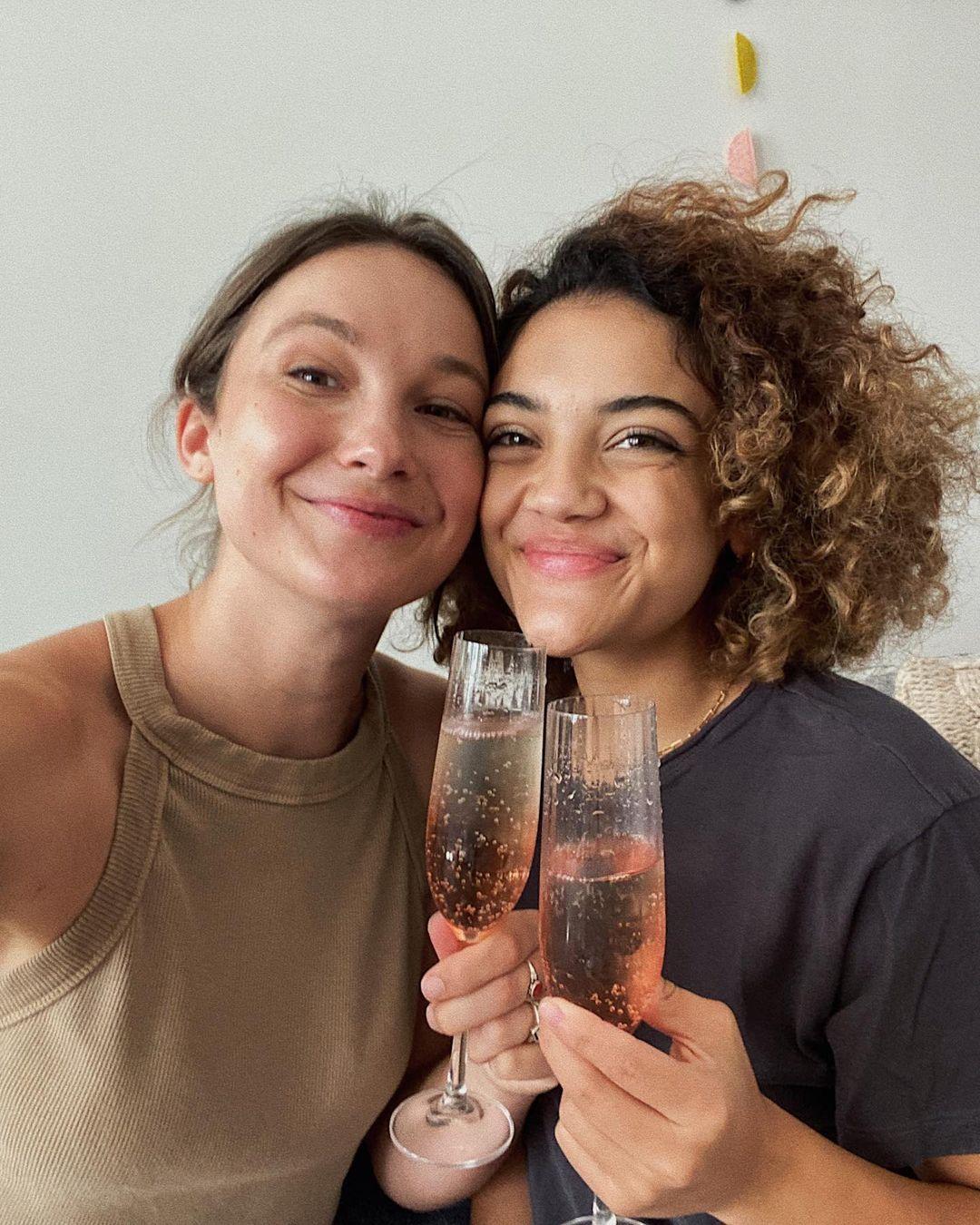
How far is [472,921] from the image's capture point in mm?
1086

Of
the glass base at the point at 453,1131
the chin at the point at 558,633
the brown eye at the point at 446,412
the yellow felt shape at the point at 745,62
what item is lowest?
the glass base at the point at 453,1131

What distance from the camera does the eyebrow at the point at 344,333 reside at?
1284mm

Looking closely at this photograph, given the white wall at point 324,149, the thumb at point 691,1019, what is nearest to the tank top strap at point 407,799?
the thumb at point 691,1019

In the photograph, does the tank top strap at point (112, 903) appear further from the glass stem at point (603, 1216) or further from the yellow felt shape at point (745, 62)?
the yellow felt shape at point (745, 62)

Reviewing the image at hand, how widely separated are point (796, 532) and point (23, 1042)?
114 centimetres

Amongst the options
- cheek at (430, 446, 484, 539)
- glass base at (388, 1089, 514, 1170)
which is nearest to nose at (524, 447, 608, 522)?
cheek at (430, 446, 484, 539)

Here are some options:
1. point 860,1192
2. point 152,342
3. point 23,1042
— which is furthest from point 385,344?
point 152,342

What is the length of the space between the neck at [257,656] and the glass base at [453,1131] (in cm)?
50

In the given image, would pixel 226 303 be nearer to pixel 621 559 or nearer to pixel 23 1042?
pixel 621 559

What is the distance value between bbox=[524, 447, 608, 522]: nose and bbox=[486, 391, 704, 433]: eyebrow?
70 millimetres

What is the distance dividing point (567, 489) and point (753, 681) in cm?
37

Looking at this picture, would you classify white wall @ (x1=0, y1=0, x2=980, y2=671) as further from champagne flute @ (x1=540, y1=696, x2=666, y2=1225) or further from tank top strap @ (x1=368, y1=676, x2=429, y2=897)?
champagne flute @ (x1=540, y1=696, x2=666, y2=1225)

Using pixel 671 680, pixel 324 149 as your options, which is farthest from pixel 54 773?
pixel 324 149

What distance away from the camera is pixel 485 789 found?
103 centimetres
